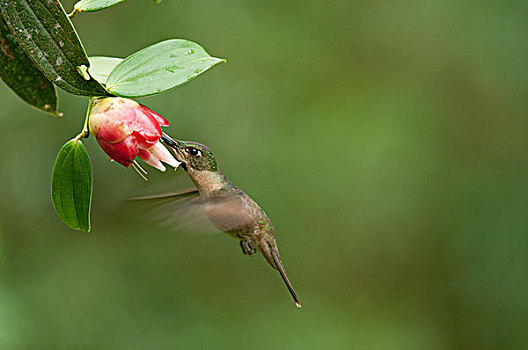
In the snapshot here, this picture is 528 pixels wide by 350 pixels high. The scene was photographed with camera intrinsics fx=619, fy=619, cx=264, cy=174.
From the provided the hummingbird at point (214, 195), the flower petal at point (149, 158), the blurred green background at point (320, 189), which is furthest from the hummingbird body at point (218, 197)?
the blurred green background at point (320, 189)

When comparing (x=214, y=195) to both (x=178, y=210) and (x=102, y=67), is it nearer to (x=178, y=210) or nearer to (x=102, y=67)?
(x=178, y=210)

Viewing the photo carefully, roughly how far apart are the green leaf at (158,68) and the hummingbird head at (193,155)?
1.04ft

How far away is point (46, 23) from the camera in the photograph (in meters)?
1.03

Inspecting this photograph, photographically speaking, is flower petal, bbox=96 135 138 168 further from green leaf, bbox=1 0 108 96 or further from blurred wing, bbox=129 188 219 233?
blurred wing, bbox=129 188 219 233

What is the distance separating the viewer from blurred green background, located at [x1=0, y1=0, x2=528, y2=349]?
133 inches

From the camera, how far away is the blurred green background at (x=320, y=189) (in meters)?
3.37

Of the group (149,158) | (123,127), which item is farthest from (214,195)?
(123,127)

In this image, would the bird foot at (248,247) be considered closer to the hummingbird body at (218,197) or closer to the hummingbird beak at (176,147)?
the hummingbird body at (218,197)

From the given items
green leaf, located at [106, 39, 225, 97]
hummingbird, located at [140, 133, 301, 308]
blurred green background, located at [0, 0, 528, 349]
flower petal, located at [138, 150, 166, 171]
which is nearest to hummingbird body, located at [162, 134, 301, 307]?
hummingbird, located at [140, 133, 301, 308]

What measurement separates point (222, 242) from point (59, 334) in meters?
1.07

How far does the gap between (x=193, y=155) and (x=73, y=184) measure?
0.35m

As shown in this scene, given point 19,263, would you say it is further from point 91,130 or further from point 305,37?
point 91,130

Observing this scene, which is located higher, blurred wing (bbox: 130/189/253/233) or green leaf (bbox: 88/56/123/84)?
green leaf (bbox: 88/56/123/84)

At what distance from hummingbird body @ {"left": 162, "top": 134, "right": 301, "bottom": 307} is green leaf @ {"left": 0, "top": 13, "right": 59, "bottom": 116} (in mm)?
257
